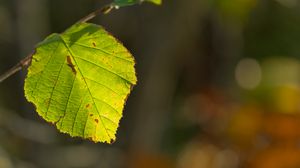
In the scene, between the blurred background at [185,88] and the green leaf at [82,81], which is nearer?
the green leaf at [82,81]

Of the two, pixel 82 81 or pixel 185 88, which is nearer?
pixel 82 81

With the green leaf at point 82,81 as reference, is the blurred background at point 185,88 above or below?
below

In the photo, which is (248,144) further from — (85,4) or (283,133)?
(85,4)

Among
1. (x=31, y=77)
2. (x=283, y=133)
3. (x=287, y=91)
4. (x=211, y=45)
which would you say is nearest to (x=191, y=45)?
(x=211, y=45)

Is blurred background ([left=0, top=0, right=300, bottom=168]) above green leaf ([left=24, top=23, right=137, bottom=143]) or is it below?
below
